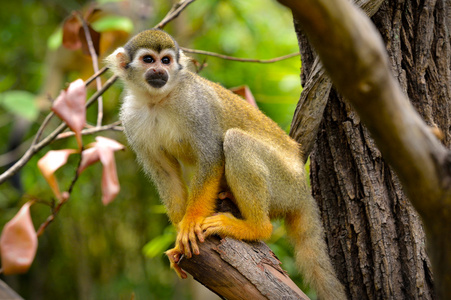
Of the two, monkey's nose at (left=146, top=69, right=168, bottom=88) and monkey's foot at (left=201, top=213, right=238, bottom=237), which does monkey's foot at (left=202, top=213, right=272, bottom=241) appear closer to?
monkey's foot at (left=201, top=213, right=238, bottom=237)

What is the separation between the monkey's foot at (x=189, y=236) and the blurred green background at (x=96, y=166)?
9.57 ft

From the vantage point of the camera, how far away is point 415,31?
10.1 feet

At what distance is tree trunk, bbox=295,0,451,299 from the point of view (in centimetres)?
289

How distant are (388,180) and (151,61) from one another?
75.3 inches

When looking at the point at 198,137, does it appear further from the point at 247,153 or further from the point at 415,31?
the point at 415,31

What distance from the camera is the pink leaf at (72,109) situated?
240 centimetres

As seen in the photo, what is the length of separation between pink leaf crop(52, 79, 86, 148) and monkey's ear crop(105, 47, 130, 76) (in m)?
1.00

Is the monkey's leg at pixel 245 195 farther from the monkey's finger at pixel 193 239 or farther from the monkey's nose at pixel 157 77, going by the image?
the monkey's nose at pixel 157 77

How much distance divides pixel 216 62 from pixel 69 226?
145 inches

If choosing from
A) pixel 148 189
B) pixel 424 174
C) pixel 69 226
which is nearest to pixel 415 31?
pixel 424 174

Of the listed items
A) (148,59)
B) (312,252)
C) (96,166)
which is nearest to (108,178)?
(148,59)

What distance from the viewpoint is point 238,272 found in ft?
8.67

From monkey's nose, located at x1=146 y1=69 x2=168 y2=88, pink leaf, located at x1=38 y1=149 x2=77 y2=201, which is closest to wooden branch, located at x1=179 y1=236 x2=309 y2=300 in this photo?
pink leaf, located at x1=38 y1=149 x2=77 y2=201

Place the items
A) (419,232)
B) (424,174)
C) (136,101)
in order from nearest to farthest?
1. (424,174)
2. (419,232)
3. (136,101)
